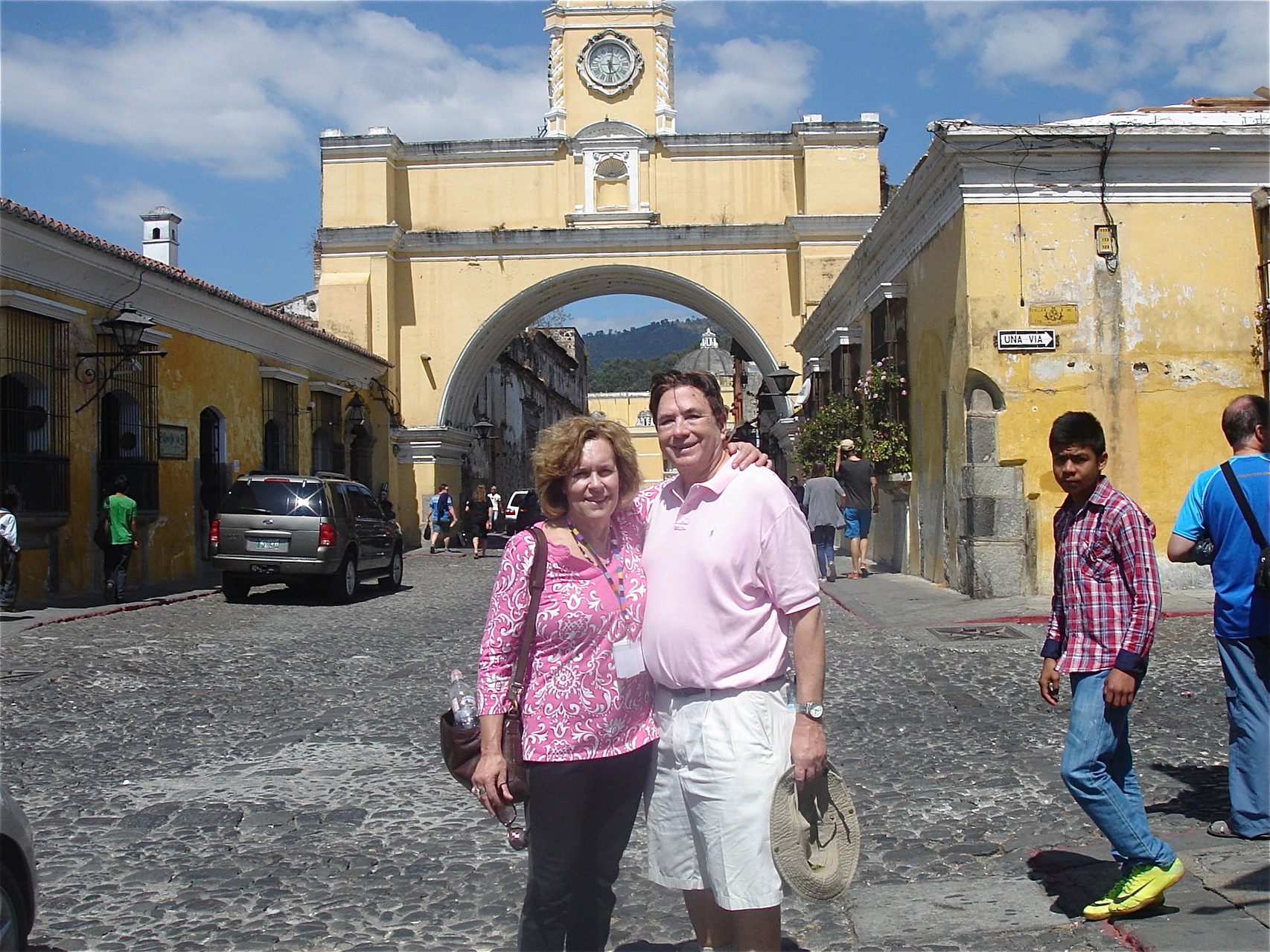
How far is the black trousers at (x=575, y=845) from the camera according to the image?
2.81 meters

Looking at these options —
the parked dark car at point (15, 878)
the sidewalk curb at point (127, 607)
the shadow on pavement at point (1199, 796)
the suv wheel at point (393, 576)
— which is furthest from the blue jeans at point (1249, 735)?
the suv wheel at point (393, 576)

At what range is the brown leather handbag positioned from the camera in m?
2.82

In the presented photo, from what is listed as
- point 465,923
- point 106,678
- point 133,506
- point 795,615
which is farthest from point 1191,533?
point 133,506

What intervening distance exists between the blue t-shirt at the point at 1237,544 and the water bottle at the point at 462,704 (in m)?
2.73

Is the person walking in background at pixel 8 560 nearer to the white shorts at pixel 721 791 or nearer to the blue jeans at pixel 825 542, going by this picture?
the blue jeans at pixel 825 542

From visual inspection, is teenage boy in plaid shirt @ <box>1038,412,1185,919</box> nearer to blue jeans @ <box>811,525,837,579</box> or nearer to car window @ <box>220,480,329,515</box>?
blue jeans @ <box>811,525,837,579</box>

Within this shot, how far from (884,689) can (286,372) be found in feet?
55.1

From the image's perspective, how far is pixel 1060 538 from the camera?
12.3ft

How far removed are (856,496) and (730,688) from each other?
485 inches

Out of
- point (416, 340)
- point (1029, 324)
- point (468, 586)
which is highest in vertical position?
point (416, 340)

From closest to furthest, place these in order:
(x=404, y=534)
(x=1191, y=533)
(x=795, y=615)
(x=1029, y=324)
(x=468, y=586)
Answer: (x=795, y=615) → (x=1191, y=533) → (x=1029, y=324) → (x=468, y=586) → (x=404, y=534)

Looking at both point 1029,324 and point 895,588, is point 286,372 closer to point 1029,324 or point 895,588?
point 895,588

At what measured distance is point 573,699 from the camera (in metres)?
2.86

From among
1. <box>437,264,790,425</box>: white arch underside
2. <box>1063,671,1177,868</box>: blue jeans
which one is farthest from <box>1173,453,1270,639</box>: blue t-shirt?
<box>437,264,790,425</box>: white arch underside
